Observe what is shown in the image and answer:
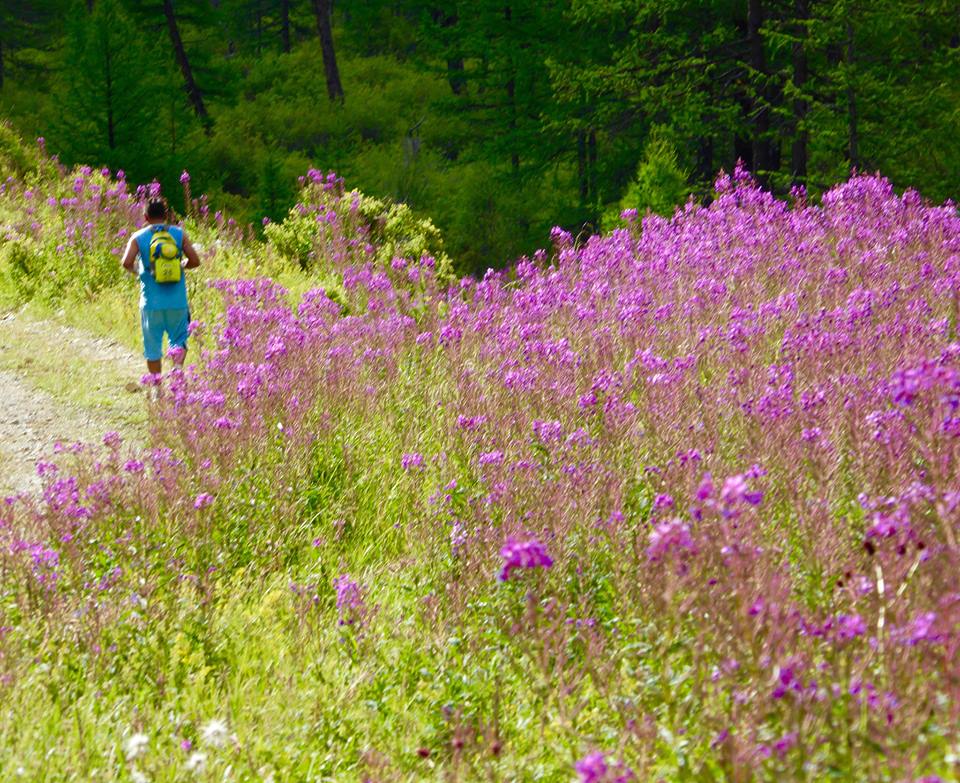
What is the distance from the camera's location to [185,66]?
89.8 feet

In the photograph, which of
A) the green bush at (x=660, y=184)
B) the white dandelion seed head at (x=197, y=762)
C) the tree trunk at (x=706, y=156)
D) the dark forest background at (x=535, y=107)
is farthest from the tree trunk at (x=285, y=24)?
the white dandelion seed head at (x=197, y=762)

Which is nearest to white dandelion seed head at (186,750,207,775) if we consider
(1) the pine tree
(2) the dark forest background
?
(2) the dark forest background

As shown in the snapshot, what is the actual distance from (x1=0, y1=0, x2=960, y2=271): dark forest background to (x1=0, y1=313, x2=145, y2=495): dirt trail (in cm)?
874

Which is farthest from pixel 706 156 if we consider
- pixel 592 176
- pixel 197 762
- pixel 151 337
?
pixel 197 762

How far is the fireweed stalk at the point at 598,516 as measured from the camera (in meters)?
2.54

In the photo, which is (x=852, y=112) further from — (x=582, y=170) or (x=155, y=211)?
(x=155, y=211)

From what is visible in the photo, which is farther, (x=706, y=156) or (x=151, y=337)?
(x=706, y=156)

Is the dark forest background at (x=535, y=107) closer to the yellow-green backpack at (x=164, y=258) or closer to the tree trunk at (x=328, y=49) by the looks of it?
the tree trunk at (x=328, y=49)

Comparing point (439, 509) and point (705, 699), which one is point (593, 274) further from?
point (705, 699)

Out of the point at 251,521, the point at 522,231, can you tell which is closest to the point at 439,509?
the point at 251,521

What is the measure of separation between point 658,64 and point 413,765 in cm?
1455

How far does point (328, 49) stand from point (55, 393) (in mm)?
26063

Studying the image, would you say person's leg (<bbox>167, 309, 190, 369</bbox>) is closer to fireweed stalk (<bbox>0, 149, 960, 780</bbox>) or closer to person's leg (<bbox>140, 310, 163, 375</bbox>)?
person's leg (<bbox>140, 310, 163, 375</bbox>)

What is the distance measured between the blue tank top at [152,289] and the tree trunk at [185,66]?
2014cm
